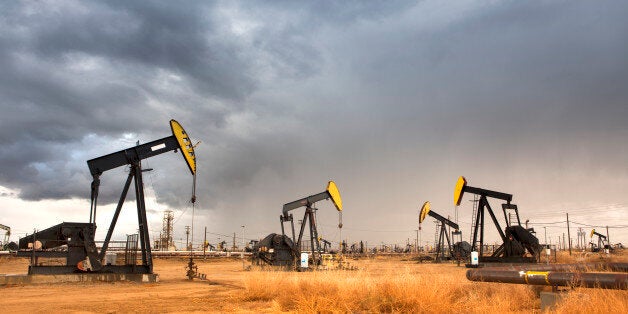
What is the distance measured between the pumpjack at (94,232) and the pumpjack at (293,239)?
1185cm

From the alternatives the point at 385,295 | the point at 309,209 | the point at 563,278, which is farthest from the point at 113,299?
the point at 309,209

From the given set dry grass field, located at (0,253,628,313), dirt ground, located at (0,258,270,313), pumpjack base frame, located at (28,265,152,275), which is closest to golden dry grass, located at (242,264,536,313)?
dry grass field, located at (0,253,628,313)

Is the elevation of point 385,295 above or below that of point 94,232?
below

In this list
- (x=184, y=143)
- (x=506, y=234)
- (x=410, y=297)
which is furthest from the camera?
(x=506, y=234)

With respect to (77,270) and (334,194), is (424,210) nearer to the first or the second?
(334,194)

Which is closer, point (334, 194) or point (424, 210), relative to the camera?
point (334, 194)

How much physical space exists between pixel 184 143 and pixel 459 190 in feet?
60.1

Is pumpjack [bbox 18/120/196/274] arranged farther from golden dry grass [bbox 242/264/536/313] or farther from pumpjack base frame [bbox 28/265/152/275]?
golden dry grass [bbox 242/264/536/313]

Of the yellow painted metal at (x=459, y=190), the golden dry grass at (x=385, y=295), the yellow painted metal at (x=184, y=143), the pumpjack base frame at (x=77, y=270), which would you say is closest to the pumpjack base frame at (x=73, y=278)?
the pumpjack base frame at (x=77, y=270)

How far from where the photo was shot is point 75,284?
18094 millimetres

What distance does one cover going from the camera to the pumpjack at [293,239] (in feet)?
104

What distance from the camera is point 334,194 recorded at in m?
33.3

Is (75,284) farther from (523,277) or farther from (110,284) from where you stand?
(523,277)

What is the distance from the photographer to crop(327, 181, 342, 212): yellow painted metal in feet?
108
